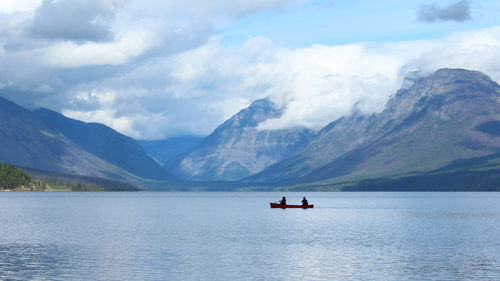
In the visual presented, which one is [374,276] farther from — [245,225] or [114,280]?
[245,225]

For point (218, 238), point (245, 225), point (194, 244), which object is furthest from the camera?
point (245, 225)

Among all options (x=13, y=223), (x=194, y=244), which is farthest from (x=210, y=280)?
(x=13, y=223)

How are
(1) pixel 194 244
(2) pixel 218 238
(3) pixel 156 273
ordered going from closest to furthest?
(3) pixel 156 273
(1) pixel 194 244
(2) pixel 218 238

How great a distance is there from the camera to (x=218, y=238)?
122 metres

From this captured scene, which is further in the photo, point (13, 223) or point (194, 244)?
point (13, 223)

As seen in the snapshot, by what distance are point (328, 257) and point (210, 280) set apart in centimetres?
2516

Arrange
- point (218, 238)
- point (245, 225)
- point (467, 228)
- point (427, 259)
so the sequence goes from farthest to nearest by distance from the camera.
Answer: point (245, 225)
point (467, 228)
point (218, 238)
point (427, 259)

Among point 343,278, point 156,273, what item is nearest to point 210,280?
point 156,273

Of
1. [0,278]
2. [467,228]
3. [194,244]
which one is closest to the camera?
[0,278]

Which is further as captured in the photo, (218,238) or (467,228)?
(467,228)

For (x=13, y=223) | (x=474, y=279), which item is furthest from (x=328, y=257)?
(x=13, y=223)

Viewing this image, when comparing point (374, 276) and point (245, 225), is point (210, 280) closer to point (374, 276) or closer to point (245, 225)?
point (374, 276)

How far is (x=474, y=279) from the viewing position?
73250 millimetres

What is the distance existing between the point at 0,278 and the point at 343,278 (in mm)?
38731
